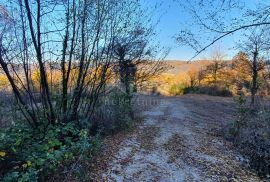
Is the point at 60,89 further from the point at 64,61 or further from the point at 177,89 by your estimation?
the point at 177,89

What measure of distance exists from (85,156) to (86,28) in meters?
3.03

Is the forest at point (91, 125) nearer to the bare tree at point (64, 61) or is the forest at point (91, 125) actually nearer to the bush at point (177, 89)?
the bare tree at point (64, 61)

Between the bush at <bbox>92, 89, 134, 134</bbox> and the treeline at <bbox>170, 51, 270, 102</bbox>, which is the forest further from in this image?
the treeline at <bbox>170, 51, 270, 102</bbox>

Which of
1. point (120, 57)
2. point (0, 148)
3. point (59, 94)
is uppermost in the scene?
point (120, 57)

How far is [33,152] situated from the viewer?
456 centimetres

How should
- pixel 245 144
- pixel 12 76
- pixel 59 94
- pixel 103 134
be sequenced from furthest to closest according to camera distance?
pixel 103 134 → pixel 245 144 → pixel 59 94 → pixel 12 76

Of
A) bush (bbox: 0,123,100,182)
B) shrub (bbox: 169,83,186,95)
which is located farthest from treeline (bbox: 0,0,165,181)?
shrub (bbox: 169,83,186,95)

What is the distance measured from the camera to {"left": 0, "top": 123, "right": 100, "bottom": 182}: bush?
4205 millimetres

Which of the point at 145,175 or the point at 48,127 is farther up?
the point at 48,127

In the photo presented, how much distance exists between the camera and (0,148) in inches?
169

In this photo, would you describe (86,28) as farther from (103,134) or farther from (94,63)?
(103,134)

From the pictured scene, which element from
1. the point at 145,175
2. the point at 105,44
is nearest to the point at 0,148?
the point at 145,175

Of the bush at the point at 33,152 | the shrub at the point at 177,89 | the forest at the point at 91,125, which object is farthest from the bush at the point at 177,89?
the bush at the point at 33,152

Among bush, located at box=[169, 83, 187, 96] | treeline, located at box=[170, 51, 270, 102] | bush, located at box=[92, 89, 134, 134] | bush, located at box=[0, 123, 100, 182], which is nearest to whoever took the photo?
bush, located at box=[0, 123, 100, 182]
